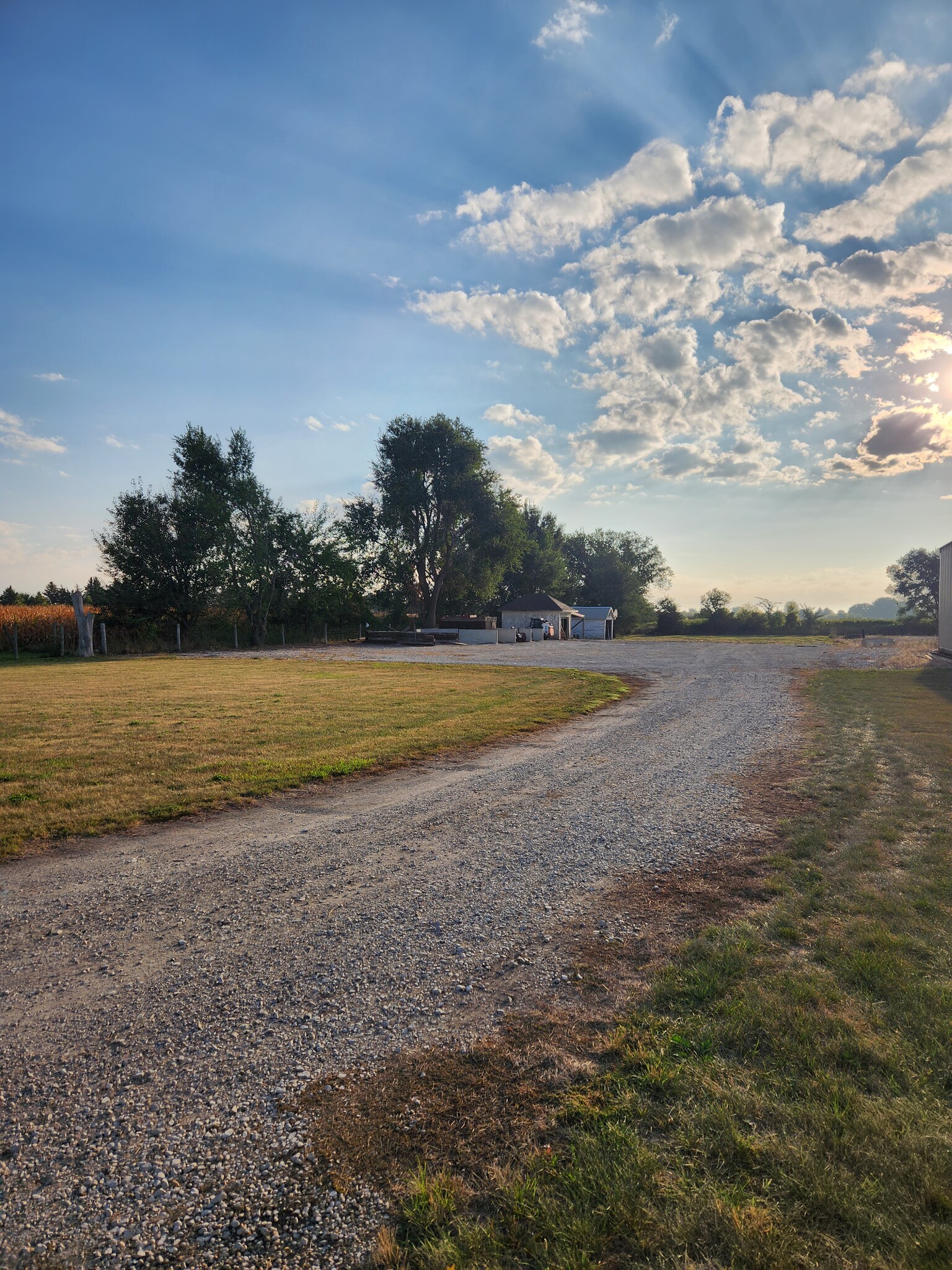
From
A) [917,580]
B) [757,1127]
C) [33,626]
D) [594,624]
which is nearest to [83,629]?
[33,626]

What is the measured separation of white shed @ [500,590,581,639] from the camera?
51406 millimetres

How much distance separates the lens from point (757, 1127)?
2.28 m

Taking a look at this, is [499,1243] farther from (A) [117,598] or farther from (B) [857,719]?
(A) [117,598]

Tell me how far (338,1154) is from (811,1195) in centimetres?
158

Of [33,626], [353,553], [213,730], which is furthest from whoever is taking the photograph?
[353,553]

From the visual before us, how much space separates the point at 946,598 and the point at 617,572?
155ft

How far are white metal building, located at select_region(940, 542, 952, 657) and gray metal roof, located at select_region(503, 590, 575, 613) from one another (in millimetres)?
29507

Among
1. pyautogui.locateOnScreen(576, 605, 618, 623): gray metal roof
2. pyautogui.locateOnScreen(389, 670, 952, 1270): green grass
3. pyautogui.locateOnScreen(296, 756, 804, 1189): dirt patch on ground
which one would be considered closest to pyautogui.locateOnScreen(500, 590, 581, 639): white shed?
pyautogui.locateOnScreen(576, 605, 618, 623): gray metal roof

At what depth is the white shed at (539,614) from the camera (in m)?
51.4

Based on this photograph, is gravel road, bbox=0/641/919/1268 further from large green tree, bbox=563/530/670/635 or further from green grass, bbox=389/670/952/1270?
large green tree, bbox=563/530/670/635

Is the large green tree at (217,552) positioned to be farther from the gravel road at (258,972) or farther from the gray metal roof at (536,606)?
the gravel road at (258,972)

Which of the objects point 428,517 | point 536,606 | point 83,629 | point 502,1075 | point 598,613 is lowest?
point 502,1075

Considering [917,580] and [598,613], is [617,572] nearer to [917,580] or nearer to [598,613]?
[598,613]

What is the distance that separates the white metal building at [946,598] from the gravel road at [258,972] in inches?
896
